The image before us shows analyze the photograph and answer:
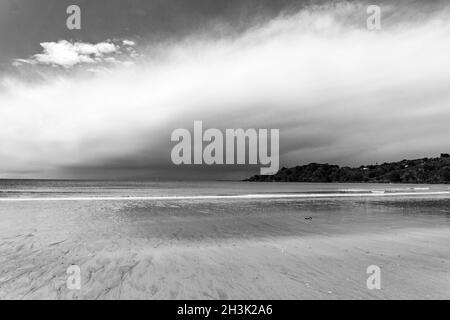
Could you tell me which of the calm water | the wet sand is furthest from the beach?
the calm water

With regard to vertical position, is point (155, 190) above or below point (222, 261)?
below

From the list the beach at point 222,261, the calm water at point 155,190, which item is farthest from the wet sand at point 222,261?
the calm water at point 155,190

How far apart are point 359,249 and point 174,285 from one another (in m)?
5.85

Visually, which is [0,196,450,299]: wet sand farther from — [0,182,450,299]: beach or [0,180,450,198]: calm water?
[0,180,450,198]: calm water

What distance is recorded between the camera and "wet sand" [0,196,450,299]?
5.21 m

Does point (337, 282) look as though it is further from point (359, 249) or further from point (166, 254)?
point (166, 254)

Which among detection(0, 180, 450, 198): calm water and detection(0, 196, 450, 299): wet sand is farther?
detection(0, 180, 450, 198): calm water

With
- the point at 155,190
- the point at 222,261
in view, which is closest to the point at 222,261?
the point at 222,261

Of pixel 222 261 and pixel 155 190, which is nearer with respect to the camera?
pixel 222 261

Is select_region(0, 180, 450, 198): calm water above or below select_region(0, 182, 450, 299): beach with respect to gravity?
below

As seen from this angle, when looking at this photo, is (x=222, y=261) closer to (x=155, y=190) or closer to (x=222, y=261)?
(x=222, y=261)

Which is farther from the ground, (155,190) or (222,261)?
(222,261)

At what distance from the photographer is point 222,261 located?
7.10 m
